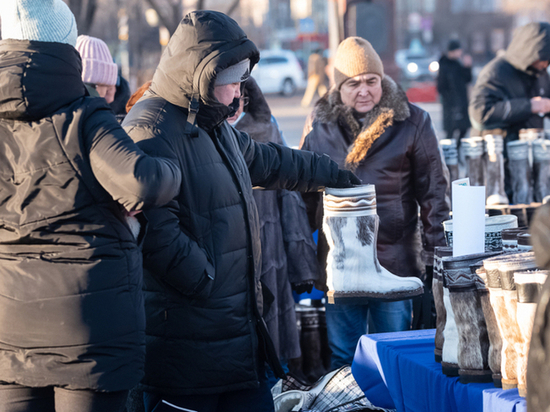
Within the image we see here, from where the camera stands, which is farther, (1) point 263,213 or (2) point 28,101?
(1) point 263,213

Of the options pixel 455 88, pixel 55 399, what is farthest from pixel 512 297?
pixel 455 88

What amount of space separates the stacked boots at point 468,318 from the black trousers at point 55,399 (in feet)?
3.37

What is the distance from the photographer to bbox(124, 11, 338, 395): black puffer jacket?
2.20m

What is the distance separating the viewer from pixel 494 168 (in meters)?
4.37

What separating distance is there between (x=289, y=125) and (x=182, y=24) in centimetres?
1395

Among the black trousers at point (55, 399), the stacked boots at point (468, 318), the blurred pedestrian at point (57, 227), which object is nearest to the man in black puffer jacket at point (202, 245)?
the blurred pedestrian at point (57, 227)

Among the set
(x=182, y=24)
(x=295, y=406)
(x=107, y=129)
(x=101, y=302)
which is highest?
(x=182, y=24)

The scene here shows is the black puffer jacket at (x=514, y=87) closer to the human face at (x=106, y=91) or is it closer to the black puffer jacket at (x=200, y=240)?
the human face at (x=106, y=91)

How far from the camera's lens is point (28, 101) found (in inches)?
69.7

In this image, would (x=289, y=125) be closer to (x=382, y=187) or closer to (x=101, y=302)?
(x=382, y=187)

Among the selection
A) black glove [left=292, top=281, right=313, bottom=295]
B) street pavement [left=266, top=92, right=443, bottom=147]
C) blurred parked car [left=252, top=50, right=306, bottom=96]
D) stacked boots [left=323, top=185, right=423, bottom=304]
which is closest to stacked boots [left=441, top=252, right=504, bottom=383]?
stacked boots [left=323, top=185, right=423, bottom=304]

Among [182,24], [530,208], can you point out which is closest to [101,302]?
[182,24]

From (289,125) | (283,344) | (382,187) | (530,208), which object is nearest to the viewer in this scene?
(382,187)

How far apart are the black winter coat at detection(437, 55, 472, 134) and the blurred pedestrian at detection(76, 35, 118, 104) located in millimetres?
7090
